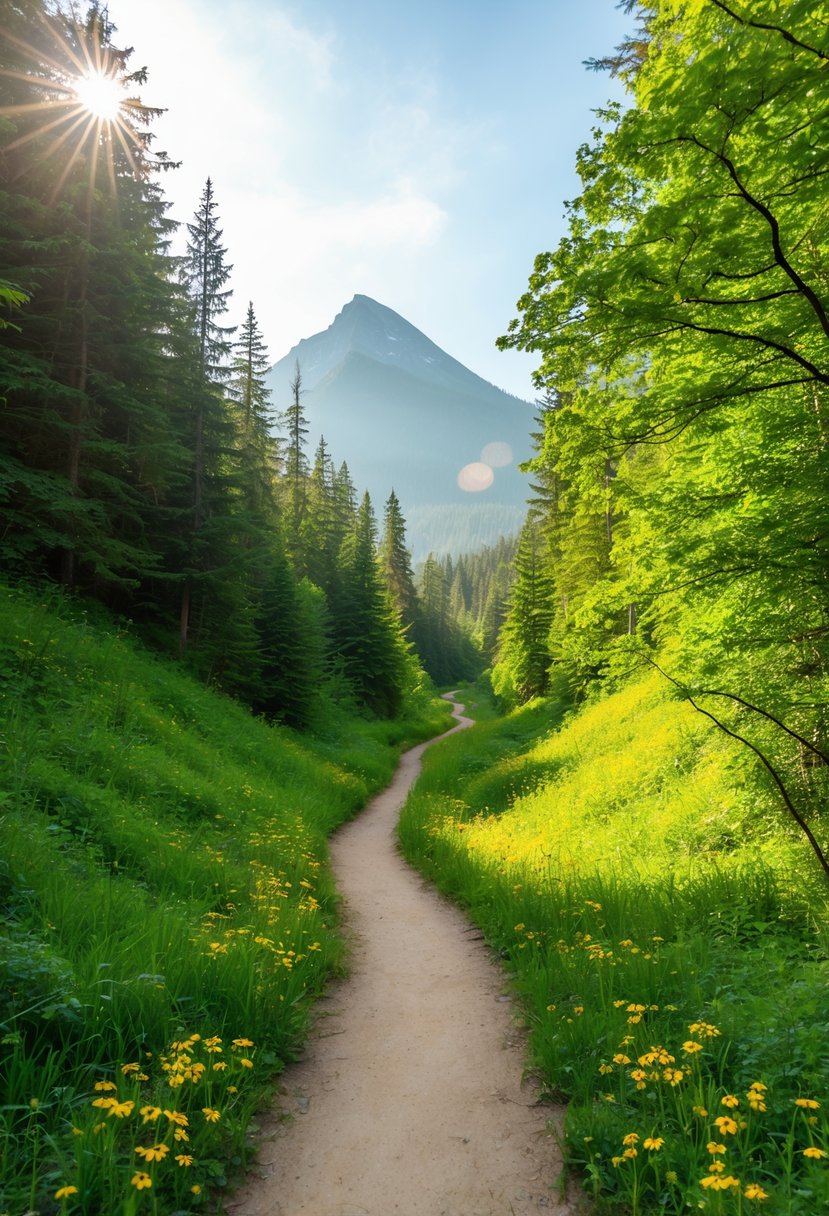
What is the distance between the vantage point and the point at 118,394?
49.3 feet

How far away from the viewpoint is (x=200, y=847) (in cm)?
752

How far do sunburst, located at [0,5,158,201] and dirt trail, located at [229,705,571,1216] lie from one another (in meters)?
18.3

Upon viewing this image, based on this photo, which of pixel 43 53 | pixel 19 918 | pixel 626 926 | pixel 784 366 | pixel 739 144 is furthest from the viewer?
pixel 43 53

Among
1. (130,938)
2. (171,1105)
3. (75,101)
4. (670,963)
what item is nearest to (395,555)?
(75,101)

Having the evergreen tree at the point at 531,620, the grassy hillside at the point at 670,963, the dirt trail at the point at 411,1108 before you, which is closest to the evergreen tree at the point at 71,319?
the grassy hillside at the point at 670,963

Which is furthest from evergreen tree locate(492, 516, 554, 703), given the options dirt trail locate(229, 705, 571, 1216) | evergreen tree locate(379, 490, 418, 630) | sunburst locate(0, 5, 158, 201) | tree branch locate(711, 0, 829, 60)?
tree branch locate(711, 0, 829, 60)

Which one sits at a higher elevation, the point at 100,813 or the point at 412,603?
the point at 412,603

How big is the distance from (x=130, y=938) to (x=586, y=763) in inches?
451

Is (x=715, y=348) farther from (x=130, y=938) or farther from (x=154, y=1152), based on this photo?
(x=130, y=938)

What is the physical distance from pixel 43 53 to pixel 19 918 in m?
18.5

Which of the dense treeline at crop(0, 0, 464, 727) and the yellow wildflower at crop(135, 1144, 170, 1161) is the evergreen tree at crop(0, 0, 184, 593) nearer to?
the dense treeline at crop(0, 0, 464, 727)

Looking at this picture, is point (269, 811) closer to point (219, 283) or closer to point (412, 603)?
point (219, 283)

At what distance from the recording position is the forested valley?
3.21 meters

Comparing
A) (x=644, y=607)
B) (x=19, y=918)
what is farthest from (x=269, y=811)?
(x=644, y=607)
